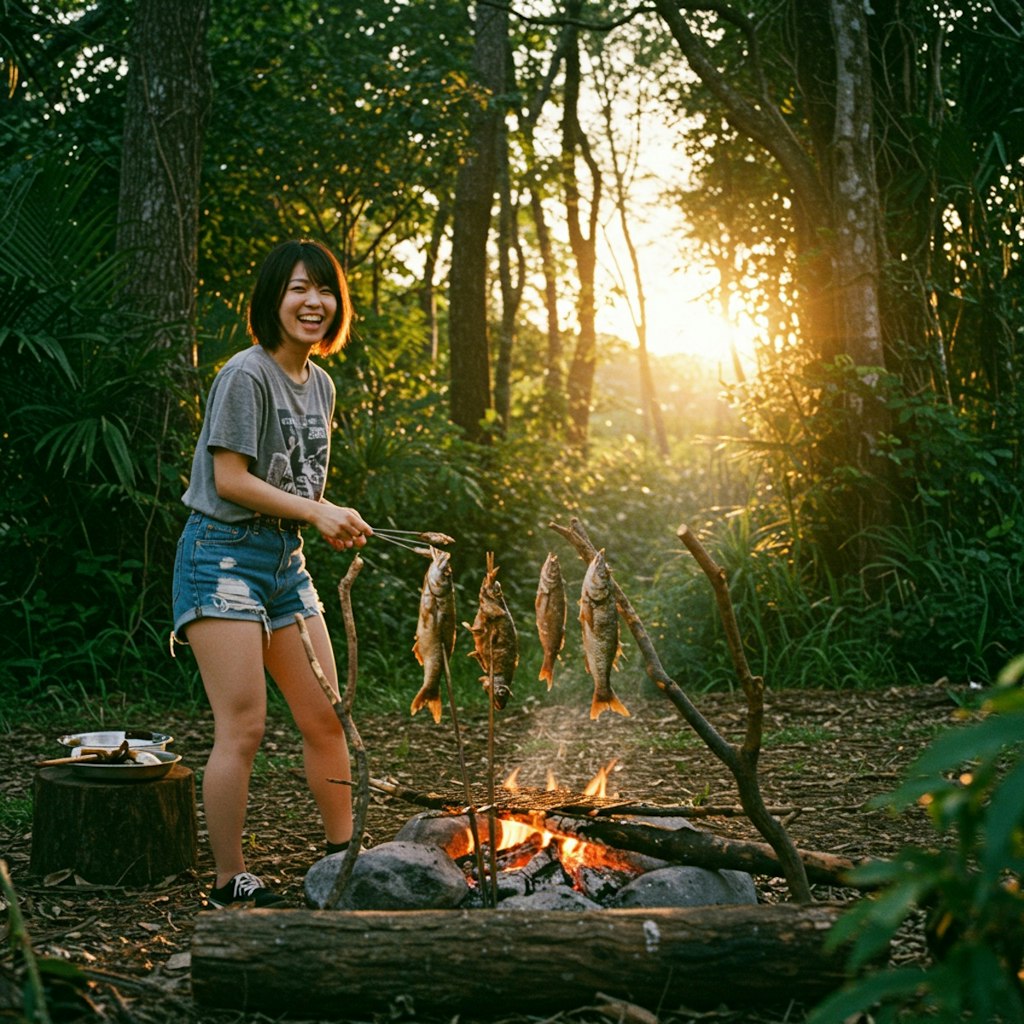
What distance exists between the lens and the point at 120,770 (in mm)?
3836

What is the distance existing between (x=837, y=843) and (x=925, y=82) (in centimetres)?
581

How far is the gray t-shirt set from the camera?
11.3 ft

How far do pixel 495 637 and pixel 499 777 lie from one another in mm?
2532

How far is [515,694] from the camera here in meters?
7.82

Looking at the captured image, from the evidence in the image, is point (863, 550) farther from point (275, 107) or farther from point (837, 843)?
point (275, 107)

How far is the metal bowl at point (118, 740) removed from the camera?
4.10m

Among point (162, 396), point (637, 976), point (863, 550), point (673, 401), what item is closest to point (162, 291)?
point (162, 396)

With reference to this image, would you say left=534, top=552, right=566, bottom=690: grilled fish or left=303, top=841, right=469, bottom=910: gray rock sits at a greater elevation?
left=534, top=552, right=566, bottom=690: grilled fish

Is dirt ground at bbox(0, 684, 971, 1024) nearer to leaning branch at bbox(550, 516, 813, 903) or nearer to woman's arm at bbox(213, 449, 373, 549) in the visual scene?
leaning branch at bbox(550, 516, 813, 903)

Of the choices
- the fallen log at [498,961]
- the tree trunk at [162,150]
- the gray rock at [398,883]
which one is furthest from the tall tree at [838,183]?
the fallen log at [498,961]

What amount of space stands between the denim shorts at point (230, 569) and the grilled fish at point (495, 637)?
0.71m

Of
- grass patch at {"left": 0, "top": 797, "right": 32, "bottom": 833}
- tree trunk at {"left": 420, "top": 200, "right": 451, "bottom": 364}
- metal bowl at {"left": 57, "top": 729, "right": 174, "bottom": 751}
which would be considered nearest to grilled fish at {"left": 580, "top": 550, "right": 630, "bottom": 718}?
metal bowl at {"left": 57, "top": 729, "right": 174, "bottom": 751}

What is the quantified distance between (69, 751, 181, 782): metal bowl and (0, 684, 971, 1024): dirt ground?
34 cm

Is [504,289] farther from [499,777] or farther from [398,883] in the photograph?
[398,883]
